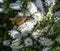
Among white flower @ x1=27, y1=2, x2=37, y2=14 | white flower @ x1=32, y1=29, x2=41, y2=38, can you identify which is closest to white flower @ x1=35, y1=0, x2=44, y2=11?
white flower @ x1=27, y1=2, x2=37, y2=14

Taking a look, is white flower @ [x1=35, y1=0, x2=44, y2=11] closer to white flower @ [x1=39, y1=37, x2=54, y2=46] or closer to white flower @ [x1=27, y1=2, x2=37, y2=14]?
white flower @ [x1=27, y1=2, x2=37, y2=14]

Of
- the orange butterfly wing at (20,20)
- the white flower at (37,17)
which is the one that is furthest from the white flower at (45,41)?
the orange butterfly wing at (20,20)

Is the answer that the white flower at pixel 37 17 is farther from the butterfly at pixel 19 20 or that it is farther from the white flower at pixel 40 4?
the butterfly at pixel 19 20

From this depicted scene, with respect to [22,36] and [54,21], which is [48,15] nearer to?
[54,21]

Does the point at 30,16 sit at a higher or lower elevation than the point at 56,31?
higher

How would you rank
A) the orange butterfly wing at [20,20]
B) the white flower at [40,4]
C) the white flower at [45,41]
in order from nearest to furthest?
the white flower at [45,41] → the white flower at [40,4] → the orange butterfly wing at [20,20]

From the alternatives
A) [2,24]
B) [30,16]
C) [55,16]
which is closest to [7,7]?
[2,24]

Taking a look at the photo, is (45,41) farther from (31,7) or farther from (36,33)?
(31,7)

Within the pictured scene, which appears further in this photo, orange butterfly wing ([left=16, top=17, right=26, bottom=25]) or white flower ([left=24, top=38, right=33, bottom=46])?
orange butterfly wing ([left=16, top=17, right=26, bottom=25])

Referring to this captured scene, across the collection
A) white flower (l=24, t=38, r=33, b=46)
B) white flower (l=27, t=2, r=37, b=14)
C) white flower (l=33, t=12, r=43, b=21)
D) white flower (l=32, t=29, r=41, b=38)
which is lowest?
white flower (l=24, t=38, r=33, b=46)

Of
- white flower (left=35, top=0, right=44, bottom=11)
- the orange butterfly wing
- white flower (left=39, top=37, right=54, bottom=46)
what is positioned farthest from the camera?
the orange butterfly wing

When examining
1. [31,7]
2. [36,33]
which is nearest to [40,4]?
[31,7]
